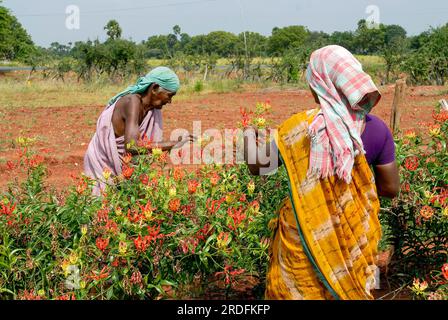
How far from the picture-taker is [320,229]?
1854mm

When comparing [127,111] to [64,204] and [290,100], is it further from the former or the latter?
[290,100]

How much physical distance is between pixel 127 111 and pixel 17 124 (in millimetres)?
8613

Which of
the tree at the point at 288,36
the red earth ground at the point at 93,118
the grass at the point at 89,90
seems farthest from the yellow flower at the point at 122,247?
the tree at the point at 288,36

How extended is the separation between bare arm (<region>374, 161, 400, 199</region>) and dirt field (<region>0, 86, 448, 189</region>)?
4993 millimetres

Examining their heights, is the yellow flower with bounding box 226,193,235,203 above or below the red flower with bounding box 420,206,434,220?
above

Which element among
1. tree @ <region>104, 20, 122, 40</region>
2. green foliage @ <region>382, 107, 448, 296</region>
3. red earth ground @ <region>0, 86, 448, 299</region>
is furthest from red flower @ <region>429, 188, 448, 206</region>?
tree @ <region>104, 20, 122, 40</region>

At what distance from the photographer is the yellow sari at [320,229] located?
1.85 meters

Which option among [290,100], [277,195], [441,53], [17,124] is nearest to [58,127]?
[17,124]

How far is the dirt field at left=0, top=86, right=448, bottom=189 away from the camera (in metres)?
8.04

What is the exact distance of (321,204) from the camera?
1.85 metres

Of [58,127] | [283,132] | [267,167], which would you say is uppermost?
[283,132]

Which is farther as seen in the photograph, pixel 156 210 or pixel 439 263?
pixel 439 263

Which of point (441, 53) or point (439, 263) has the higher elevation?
point (441, 53)

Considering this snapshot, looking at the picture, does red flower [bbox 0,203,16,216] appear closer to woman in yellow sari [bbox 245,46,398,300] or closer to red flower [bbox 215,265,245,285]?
red flower [bbox 215,265,245,285]
